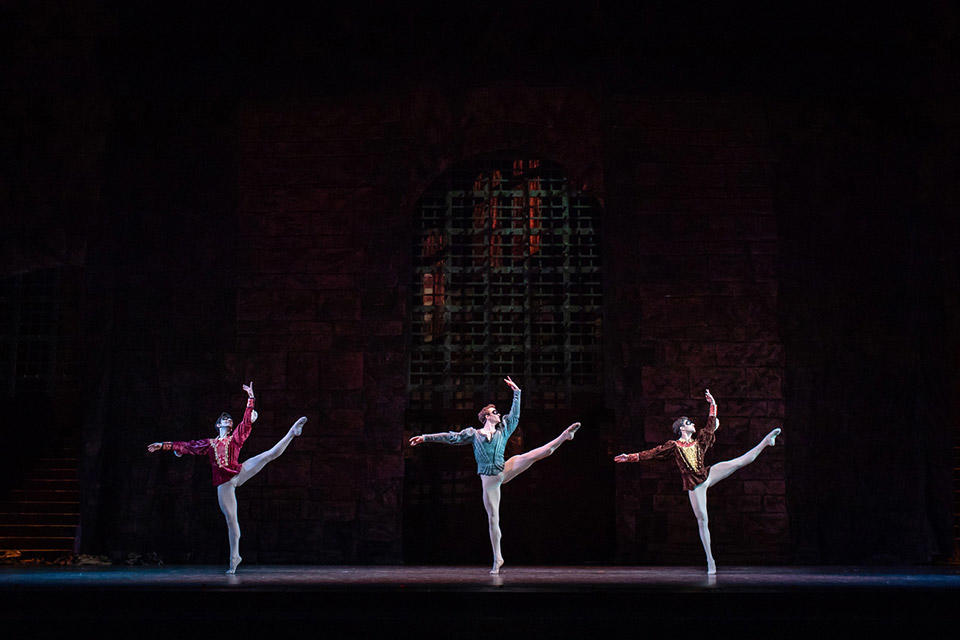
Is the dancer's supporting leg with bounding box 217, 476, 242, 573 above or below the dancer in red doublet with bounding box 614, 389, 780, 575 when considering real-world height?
below

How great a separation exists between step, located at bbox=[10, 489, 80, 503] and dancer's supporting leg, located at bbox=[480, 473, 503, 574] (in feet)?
18.5

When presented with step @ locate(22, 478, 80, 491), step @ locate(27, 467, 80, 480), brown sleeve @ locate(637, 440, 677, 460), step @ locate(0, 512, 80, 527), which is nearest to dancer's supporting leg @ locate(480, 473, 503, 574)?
brown sleeve @ locate(637, 440, 677, 460)

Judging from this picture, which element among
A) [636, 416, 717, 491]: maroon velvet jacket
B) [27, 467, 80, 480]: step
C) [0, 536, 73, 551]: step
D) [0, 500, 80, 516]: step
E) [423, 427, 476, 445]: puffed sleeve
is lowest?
[0, 536, 73, 551]: step

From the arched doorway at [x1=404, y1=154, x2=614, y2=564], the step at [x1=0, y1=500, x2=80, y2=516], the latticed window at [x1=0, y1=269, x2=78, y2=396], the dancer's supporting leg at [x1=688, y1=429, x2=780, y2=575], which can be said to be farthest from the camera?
the latticed window at [x1=0, y1=269, x2=78, y2=396]

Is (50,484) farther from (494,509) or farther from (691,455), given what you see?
(691,455)

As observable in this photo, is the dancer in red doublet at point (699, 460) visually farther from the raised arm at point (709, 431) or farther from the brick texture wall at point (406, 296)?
the brick texture wall at point (406, 296)

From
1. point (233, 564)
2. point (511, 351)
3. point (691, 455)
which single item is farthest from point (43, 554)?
point (691, 455)

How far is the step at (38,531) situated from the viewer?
441 inches

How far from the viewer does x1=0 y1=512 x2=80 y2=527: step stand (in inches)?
450

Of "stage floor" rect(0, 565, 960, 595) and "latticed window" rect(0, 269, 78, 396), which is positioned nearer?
"stage floor" rect(0, 565, 960, 595)

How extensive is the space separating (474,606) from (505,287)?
5290mm

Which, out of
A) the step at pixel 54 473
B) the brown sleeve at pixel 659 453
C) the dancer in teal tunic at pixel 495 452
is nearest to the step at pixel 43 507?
the step at pixel 54 473

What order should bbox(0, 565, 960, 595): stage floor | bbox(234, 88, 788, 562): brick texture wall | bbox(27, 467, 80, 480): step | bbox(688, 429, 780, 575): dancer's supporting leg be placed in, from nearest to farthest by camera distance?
bbox(0, 565, 960, 595): stage floor < bbox(688, 429, 780, 575): dancer's supporting leg < bbox(234, 88, 788, 562): brick texture wall < bbox(27, 467, 80, 480): step

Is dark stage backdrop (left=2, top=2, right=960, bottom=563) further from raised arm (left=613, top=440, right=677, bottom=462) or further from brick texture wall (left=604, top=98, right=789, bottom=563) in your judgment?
raised arm (left=613, top=440, right=677, bottom=462)
